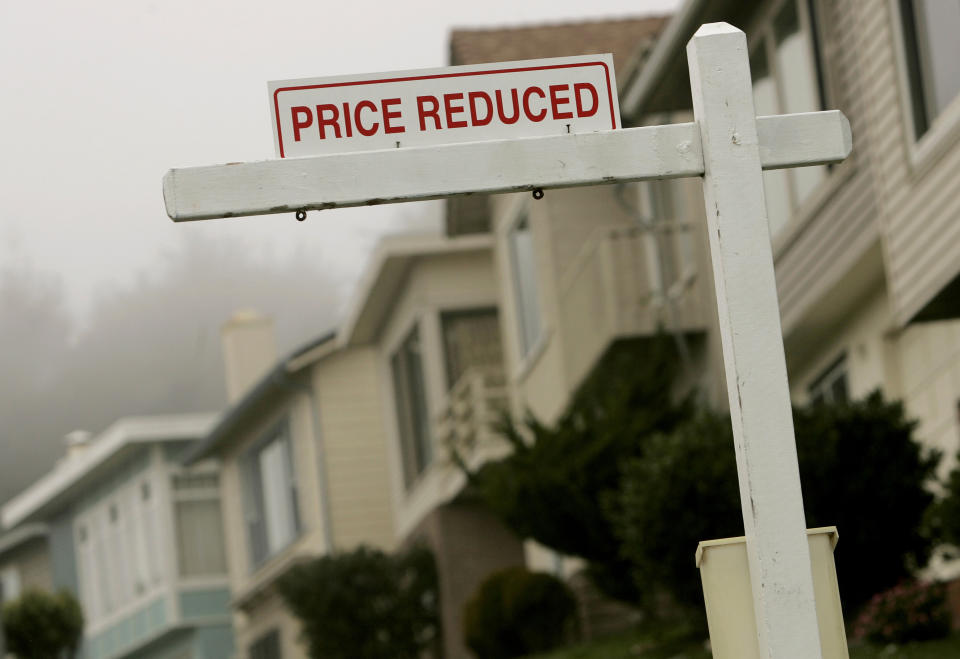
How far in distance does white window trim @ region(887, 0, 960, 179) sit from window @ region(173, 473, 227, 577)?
1098 inches

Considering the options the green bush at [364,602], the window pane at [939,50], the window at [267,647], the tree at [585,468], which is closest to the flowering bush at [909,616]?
the window pane at [939,50]

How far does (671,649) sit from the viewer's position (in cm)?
1578

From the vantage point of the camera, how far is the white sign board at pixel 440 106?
6105 millimetres

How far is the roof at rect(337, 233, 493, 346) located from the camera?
27156 mm

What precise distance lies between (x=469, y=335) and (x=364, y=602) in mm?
4232

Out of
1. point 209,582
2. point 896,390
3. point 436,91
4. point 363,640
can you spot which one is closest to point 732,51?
point 436,91

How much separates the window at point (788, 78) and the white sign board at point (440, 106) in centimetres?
1019

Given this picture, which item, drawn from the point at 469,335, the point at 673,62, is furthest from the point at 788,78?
the point at 469,335

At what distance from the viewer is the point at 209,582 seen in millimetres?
39375

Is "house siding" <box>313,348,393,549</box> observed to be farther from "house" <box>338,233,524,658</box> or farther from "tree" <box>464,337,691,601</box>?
"tree" <box>464,337,691,601</box>

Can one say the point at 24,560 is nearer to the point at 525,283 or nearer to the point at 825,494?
the point at 525,283

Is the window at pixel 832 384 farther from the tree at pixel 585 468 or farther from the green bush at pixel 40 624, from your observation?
the green bush at pixel 40 624

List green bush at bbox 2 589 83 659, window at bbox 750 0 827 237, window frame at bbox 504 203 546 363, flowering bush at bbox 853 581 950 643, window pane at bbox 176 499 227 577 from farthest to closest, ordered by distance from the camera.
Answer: window pane at bbox 176 499 227 577 → green bush at bbox 2 589 83 659 → window frame at bbox 504 203 546 363 → window at bbox 750 0 827 237 → flowering bush at bbox 853 581 950 643

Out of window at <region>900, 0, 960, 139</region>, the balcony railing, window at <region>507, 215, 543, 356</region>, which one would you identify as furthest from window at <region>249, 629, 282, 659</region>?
window at <region>900, 0, 960, 139</region>
